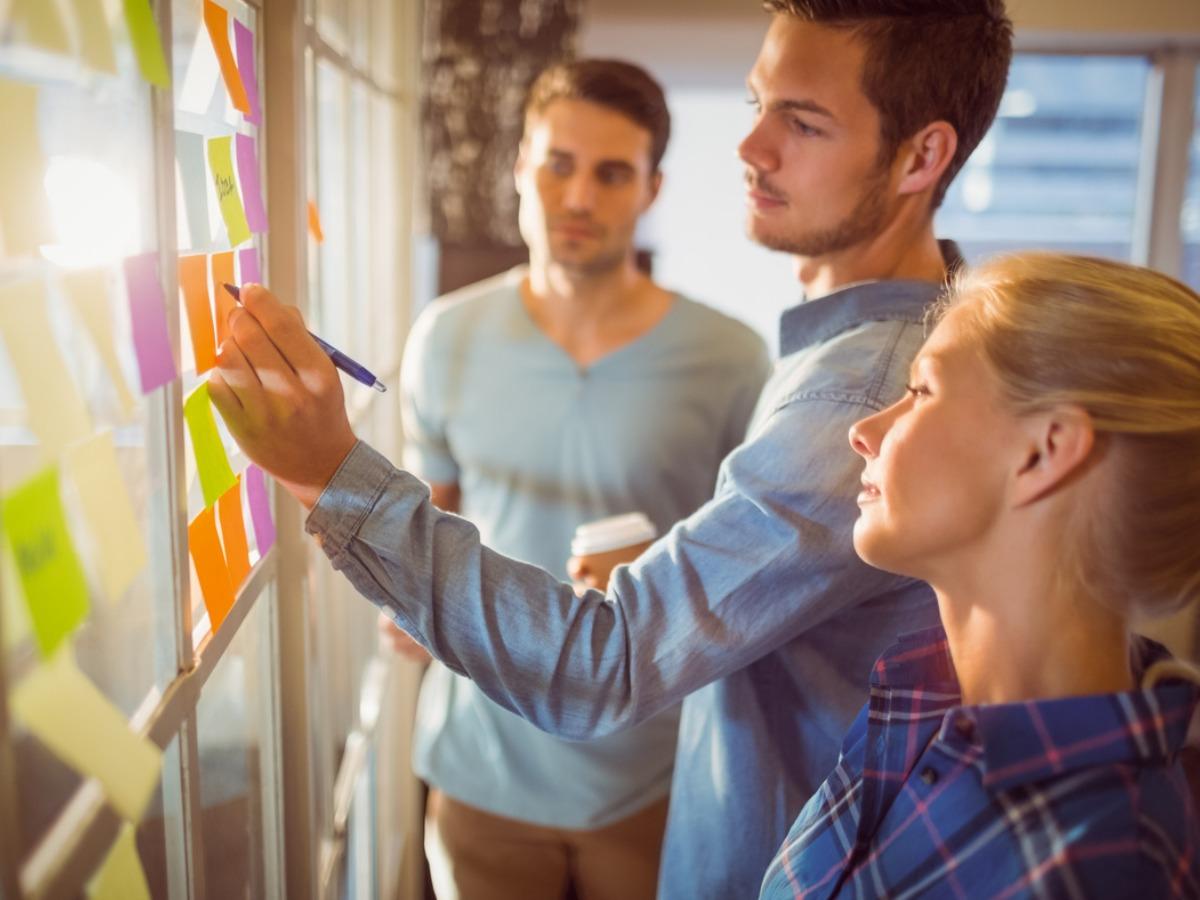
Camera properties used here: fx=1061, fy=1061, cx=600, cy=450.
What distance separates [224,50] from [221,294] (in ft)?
0.68

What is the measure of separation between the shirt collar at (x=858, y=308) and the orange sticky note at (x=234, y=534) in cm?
61

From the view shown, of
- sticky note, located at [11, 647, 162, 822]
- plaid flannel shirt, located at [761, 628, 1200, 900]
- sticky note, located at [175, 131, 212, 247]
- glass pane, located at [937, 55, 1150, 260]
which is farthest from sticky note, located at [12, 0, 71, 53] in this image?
glass pane, located at [937, 55, 1150, 260]

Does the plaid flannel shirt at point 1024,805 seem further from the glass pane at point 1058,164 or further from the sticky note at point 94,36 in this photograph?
the glass pane at point 1058,164

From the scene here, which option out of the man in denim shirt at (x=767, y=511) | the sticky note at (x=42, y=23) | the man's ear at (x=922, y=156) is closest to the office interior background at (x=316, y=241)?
the sticky note at (x=42, y=23)

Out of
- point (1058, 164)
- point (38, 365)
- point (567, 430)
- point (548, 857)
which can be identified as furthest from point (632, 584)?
point (1058, 164)

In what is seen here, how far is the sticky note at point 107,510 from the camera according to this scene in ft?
2.05

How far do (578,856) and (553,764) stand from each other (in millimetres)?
171

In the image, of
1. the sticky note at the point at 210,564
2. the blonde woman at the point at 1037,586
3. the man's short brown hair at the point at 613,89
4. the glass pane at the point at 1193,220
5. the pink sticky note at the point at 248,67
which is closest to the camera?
the blonde woman at the point at 1037,586

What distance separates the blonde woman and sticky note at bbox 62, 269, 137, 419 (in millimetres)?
582

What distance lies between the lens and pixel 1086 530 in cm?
82

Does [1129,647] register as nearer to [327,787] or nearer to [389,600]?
[389,600]

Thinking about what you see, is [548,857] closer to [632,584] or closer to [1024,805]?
[632,584]

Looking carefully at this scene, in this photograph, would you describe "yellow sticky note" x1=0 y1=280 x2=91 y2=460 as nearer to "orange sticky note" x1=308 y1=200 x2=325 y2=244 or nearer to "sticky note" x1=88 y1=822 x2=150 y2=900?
"sticky note" x1=88 y1=822 x2=150 y2=900

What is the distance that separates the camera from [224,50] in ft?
2.96
